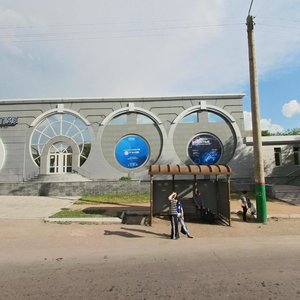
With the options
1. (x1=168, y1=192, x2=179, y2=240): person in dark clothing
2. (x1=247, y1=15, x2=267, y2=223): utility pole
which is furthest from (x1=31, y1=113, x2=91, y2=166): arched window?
(x1=168, y1=192, x2=179, y2=240): person in dark clothing

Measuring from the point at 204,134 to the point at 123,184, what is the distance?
10.2 m

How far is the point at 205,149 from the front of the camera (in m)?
30.0

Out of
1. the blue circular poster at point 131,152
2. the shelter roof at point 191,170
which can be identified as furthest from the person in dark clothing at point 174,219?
the blue circular poster at point 131,152

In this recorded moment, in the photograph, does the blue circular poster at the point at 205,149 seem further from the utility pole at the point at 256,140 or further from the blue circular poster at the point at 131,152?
the utility pole at the point at 256,140

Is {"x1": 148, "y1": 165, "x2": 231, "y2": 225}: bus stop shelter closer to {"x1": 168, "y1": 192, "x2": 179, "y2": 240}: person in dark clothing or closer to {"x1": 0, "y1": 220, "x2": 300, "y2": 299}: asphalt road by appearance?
{"x1": 0, "y1": 220, "x2": 300, "y2": 299}: asphalt road

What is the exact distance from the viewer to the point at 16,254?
8.09 metres

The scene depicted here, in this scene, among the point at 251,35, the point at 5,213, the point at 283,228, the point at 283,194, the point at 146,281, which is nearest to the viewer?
the point at 146,281

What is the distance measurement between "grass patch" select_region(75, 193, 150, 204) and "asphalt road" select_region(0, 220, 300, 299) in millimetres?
9168

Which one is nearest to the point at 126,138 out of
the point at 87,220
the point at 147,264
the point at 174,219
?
the point at 87,220

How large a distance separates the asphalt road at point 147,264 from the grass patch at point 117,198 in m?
9.17

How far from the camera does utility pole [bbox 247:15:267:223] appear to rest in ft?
43.6

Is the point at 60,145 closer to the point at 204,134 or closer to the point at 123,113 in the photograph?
the point at 123,113

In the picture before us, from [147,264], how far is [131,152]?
75.3 feet

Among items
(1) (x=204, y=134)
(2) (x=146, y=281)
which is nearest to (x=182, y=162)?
(1) (x=204, y=134)
